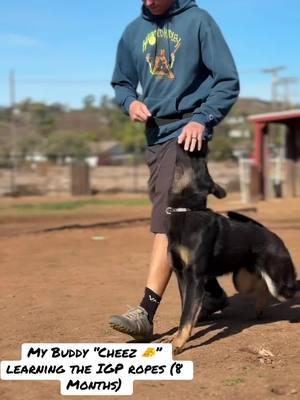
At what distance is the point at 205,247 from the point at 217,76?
3.52 feet

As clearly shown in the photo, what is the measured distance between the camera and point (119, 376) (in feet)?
10.4

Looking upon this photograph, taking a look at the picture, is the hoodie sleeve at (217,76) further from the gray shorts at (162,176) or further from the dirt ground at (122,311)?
the dirt ground at (122,311)

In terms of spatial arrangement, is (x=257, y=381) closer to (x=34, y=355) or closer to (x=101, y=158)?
(x=34, y=355)

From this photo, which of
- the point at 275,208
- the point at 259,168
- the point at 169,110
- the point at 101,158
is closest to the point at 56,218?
the point at 275,208

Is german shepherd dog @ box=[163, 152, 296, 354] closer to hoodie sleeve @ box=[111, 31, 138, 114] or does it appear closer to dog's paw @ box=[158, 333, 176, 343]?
dog's paw @ box=[158, 333, 176, 343]

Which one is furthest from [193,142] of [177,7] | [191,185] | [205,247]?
[177,7]

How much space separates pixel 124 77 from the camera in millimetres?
4504

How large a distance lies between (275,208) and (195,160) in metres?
12.7

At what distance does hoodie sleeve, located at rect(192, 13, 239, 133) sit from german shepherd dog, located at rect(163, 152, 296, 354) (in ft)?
0.99

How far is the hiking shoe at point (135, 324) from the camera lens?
12.7 ft

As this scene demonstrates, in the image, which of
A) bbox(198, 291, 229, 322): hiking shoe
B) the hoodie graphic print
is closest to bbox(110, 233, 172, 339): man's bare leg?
bbox(198, 291, 229, 322): hiking shoe

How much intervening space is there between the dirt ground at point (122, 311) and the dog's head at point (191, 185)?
86 centimetres

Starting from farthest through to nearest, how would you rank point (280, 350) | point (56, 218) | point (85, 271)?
point (56, 218) < point (85, 271) < point (280, 350)

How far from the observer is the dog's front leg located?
375cm
